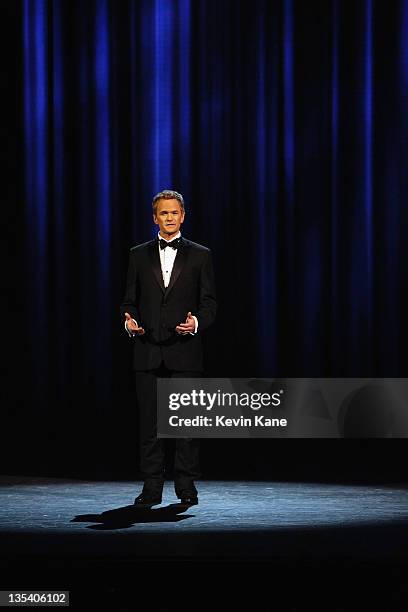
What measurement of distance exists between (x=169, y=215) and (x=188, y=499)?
1066 mm

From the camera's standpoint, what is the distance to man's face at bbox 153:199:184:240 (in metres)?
4.32

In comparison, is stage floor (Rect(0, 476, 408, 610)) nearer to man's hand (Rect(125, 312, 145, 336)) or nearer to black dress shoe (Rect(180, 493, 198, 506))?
black dress shoe (Rect(180, 493, 198, 506))

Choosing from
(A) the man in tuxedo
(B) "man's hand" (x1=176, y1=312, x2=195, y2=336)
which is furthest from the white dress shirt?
(B) "man's hand" (x1=176, y1=312, x2=195, y2=336)

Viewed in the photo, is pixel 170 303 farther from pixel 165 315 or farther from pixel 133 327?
pixel 133 327

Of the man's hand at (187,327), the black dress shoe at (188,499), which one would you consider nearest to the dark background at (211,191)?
the black dress shoe at (188,499)

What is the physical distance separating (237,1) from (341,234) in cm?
143

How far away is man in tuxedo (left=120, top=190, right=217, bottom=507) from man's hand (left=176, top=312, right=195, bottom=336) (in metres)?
0.05

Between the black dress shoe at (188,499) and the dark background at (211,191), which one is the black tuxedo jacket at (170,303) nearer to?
A: the black dress shoe at (188,499)

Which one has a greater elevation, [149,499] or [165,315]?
[165,315]

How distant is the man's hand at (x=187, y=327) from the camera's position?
13.8 ft

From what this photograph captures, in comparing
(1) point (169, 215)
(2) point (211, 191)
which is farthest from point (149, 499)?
(2) point (211, 191)

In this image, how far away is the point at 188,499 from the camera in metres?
4.52

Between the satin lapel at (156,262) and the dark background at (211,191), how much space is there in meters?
2.21

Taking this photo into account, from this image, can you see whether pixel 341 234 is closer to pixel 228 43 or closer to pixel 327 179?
pixel 327 179
